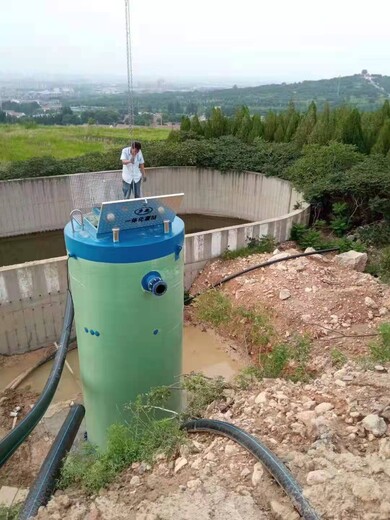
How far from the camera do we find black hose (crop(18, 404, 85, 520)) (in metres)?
2.89

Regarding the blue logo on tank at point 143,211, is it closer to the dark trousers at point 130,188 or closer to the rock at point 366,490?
the rock at point 366,490

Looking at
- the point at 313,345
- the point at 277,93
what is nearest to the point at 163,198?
the point at 313,345

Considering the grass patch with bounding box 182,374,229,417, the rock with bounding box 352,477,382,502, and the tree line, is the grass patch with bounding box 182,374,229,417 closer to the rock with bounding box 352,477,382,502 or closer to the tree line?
the rock with bounding box 352,477,382,502

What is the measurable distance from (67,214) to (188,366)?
356 inches

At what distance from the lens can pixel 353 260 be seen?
8.81 m

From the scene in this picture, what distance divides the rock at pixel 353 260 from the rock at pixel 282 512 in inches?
277

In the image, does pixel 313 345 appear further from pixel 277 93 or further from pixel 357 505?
pixel 277 93

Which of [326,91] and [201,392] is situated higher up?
[326,91]

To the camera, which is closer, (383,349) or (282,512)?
(282,512)

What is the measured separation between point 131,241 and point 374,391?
249 cm

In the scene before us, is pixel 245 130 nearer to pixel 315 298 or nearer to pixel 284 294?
pixel 284 294

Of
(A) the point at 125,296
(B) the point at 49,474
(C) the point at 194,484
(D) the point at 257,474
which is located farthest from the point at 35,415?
(D) the point at 257,474

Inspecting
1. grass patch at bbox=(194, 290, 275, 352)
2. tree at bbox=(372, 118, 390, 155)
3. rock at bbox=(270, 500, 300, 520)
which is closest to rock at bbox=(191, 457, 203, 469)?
rock at bbox=(270, 500, 300, 520)

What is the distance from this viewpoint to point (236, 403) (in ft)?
12.3
